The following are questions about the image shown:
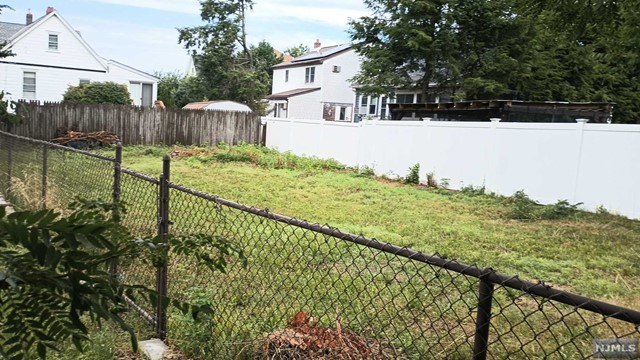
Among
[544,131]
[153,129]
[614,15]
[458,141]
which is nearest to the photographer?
[614,15]

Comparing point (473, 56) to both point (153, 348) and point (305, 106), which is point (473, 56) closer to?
point (305, 106)

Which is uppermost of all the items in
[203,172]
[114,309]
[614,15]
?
[614,15]

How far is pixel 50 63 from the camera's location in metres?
26.4

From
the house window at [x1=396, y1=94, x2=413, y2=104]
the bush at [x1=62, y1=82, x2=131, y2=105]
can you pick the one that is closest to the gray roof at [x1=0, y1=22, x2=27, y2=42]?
the bush at [x1=62, y1=82, x2=131, y2=105]

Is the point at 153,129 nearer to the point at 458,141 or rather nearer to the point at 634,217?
the point at 458,141

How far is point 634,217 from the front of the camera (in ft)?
30.0

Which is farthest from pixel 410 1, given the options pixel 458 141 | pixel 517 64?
pixel 458 141

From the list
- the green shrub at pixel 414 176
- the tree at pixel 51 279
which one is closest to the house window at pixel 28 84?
the green shrub at pixel 414 176

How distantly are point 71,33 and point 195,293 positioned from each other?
27437mm

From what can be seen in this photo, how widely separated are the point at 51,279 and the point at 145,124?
20.0 metres

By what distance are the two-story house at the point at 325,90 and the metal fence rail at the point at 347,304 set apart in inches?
1162

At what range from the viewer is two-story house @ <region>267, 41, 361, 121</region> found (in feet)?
116

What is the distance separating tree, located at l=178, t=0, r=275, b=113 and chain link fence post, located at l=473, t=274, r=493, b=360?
35.8m

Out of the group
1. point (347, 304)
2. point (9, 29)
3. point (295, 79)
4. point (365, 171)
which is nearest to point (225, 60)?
point (295, 79)
